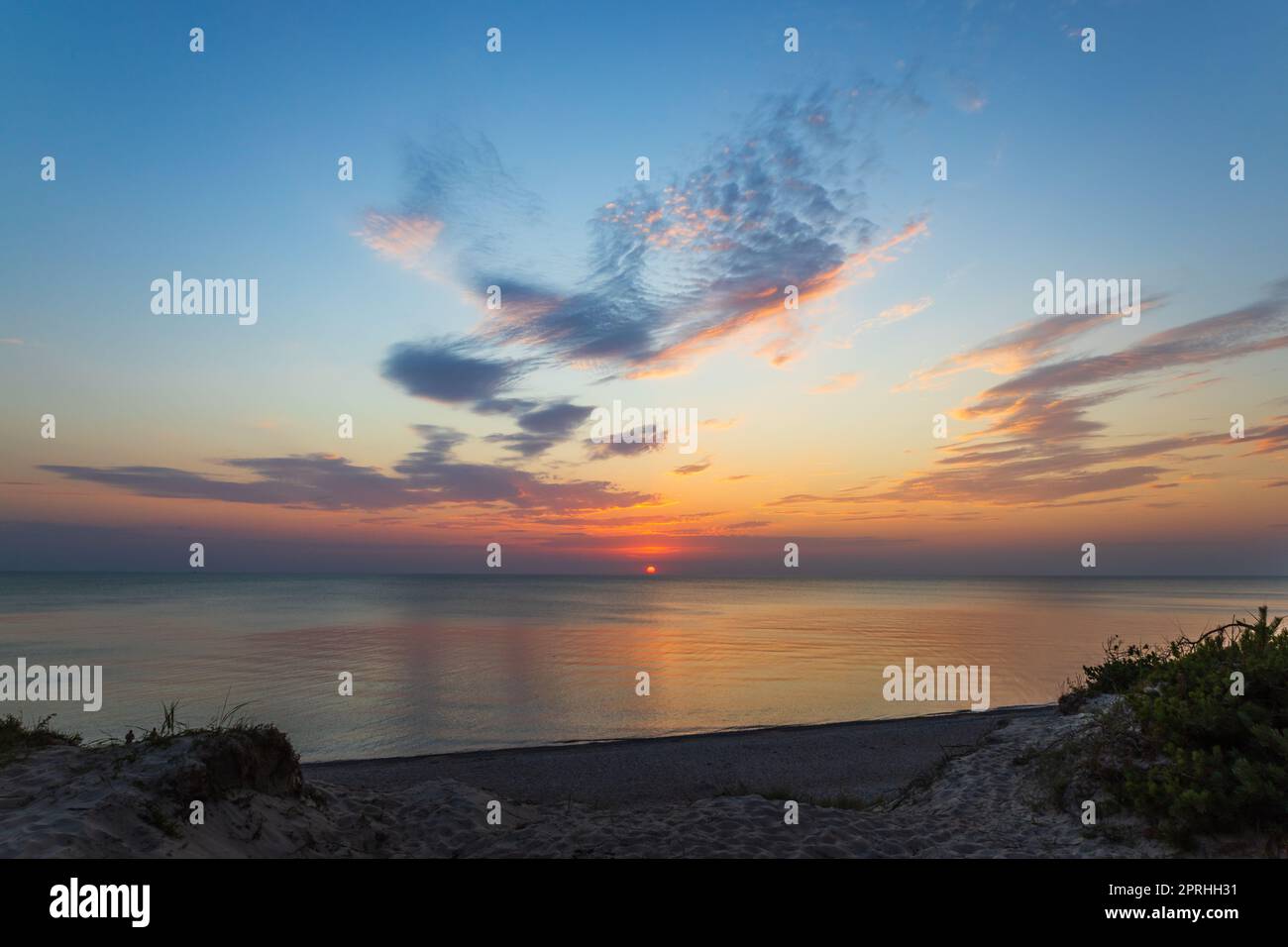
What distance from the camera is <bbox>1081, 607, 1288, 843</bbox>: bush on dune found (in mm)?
7691

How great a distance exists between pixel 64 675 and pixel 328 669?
10862 millimetres

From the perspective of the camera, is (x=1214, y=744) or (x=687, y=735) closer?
(x=1214, y=744)

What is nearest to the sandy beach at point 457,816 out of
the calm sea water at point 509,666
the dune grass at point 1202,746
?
the dune grass at point 1202,746

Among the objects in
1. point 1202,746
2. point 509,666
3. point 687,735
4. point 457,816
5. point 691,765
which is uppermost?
point 1202,746

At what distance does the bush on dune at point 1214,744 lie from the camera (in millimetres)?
7691

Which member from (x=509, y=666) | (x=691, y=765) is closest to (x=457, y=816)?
(x=691, y=765)

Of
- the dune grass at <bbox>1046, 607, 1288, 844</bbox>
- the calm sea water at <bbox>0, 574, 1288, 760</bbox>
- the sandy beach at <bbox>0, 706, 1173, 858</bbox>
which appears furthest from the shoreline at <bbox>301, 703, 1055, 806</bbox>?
the dune grass at <bbox>1046, 607, 1288, 844</bbox>

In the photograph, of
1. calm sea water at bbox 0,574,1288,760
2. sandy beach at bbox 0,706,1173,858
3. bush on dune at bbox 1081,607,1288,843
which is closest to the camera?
sandy beach at bbox 0,706,1173,858

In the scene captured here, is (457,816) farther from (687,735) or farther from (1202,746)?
(687,735)

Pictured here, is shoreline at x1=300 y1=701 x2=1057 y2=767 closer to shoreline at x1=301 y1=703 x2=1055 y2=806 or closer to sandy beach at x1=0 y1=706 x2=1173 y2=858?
shoreline at x1=301 y1=703 x2=1055 y2=806

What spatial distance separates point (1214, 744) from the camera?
28.8 feet

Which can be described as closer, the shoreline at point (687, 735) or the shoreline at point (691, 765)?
the shoreline at point (691, 765)

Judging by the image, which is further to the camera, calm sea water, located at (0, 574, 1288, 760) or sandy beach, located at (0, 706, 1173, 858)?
calm sea water, located at (0, 574, 1288, 760)

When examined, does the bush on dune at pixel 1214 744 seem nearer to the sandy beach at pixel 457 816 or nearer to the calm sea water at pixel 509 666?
the sandy beach at pixel 457 816
